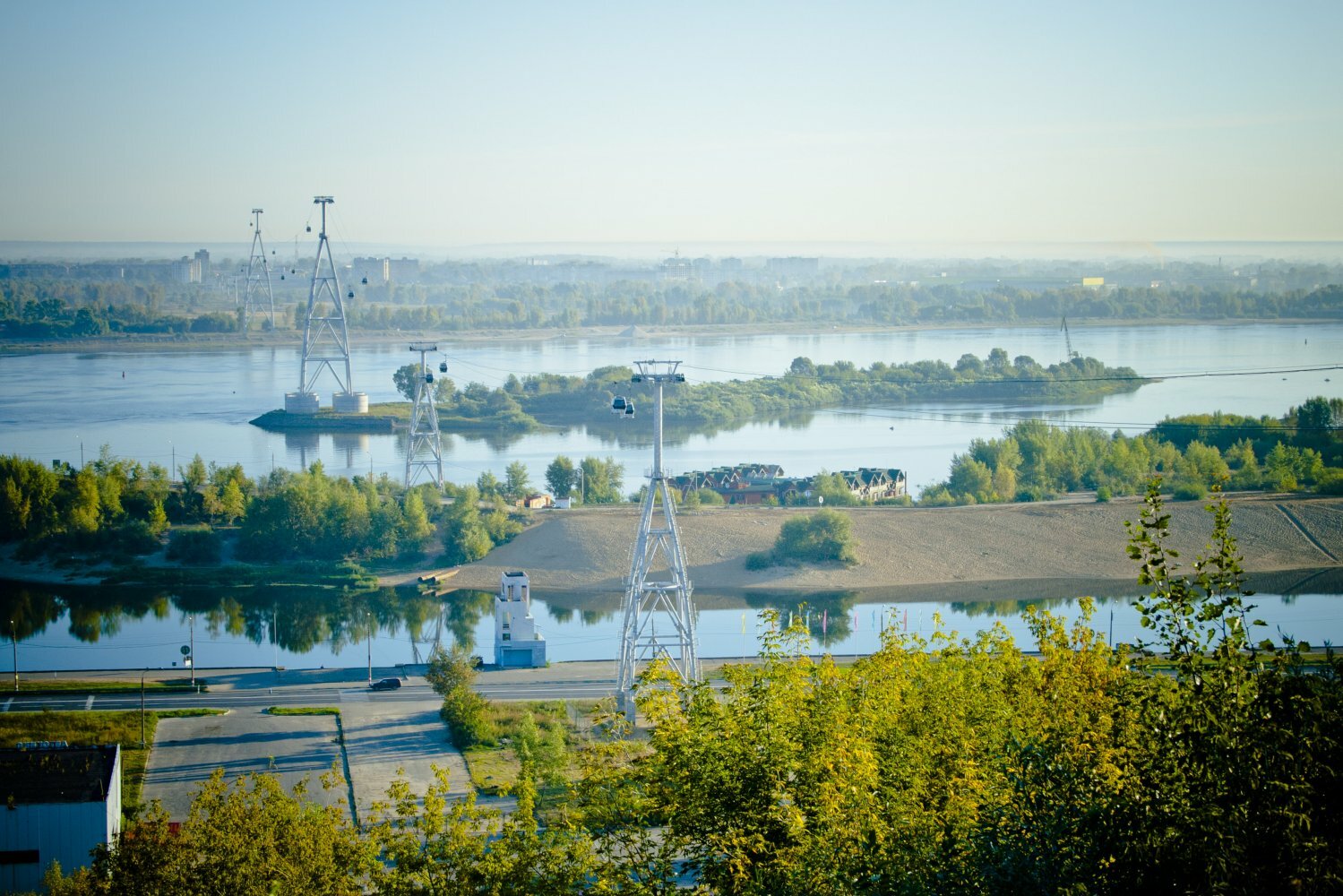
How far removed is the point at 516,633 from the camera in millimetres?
9016

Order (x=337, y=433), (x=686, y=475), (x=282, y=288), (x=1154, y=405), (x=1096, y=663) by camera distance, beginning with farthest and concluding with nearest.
A: (x=282, y=288)
(x=1154, y=405)
(x=337, y=433)
(x=686, y=475)
(x=1096, y=663)

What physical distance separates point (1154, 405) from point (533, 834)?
71.6ft

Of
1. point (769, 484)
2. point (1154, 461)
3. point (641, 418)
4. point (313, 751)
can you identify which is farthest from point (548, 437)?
point (313, 751)

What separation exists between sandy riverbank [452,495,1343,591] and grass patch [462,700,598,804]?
3.79 m

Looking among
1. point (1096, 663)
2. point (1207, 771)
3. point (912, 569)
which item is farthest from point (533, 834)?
point (912, 569)

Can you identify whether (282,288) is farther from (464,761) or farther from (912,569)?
(464,761)

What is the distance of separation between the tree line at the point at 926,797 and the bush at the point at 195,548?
861cm

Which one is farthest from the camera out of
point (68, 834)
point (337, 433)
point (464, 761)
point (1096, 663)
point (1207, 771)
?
point (337, 433)

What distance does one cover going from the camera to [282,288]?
5162 cm

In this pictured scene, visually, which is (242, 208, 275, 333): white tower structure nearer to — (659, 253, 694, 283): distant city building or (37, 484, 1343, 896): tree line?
(659, 253, 694, 283): distant city building

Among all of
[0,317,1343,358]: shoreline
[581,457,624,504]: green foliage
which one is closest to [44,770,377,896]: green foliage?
[581,457,624,504]: green foliage

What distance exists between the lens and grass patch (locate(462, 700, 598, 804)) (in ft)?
21.1

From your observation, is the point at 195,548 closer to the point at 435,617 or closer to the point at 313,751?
the point at 435,617

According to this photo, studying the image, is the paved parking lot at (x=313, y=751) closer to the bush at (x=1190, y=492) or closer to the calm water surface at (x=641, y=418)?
the calm water surface at (x=641, y=418)
